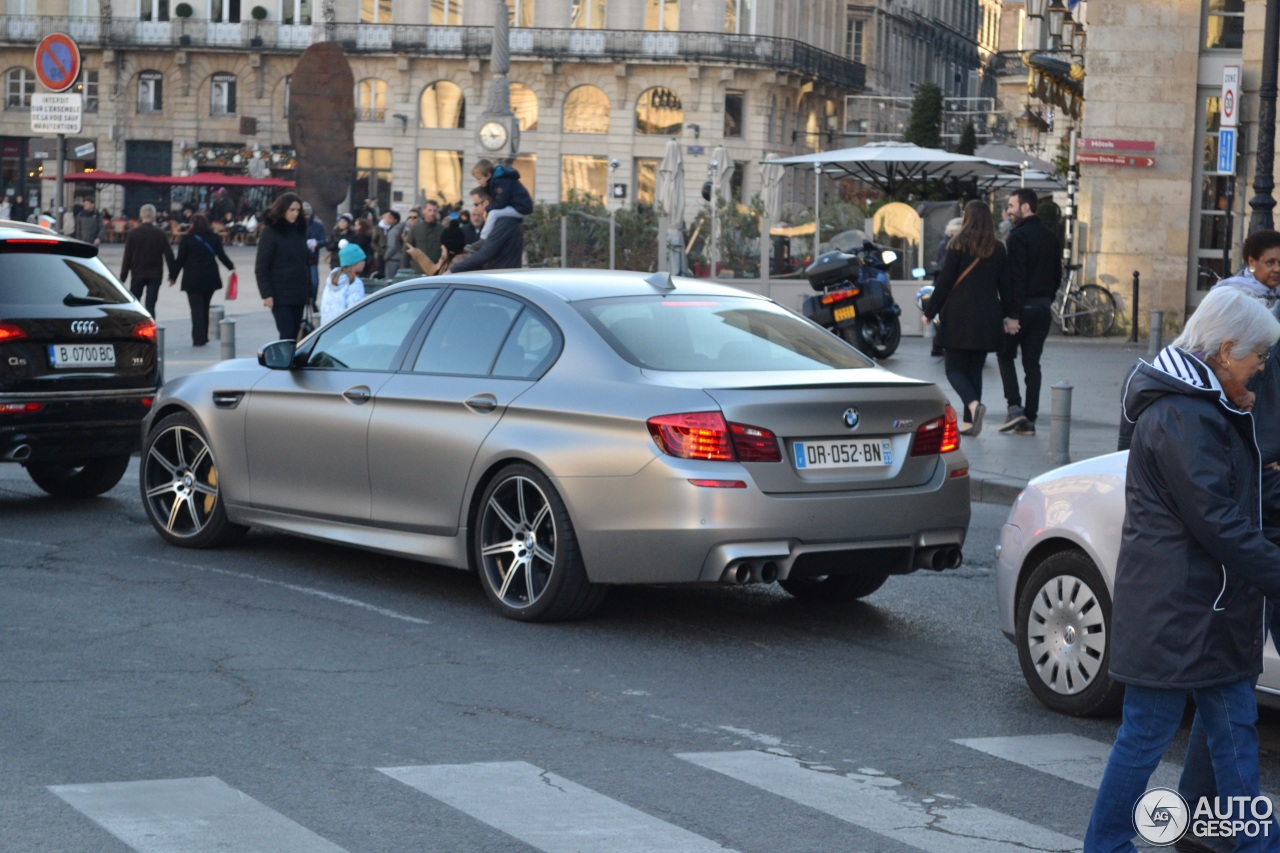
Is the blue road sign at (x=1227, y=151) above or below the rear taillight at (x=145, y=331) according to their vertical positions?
above

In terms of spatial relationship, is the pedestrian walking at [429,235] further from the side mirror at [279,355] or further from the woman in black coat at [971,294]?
the side mirror at [279,355]

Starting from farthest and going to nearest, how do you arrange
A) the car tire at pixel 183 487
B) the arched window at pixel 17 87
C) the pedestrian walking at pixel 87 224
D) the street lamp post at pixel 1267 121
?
1. the arched window at pixel 17 87
2. the pedestrian walking at pixel 87 224
3. the street lamp post at pixel 1267 121
4. the car tire at pixel 183 487

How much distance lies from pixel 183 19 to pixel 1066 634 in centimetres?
7554

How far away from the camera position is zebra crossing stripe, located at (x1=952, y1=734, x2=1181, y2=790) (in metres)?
5.75

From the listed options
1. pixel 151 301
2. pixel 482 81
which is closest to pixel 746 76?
pixel 482 81

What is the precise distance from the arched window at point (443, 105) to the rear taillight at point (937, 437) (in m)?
70.8

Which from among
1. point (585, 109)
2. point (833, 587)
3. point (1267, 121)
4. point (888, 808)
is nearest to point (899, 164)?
point (1267, 121)

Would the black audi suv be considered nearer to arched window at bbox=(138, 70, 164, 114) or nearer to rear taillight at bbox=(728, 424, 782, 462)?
rear taillight at bbox=(728, 424, 782, 462)

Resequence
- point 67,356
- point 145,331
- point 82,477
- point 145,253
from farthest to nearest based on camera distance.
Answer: point 145,253 → point 82,477 → point 145,331 → point 67,356

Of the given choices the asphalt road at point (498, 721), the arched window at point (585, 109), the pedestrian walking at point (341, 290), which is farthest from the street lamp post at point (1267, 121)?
the arched window at point (585, 109)

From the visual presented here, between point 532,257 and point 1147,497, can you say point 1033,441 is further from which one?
point 532,257

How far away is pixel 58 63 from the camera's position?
54.1 feet

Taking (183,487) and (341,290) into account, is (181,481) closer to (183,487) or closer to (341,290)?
(183,487)

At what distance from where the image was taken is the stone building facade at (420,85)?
3000 inches
